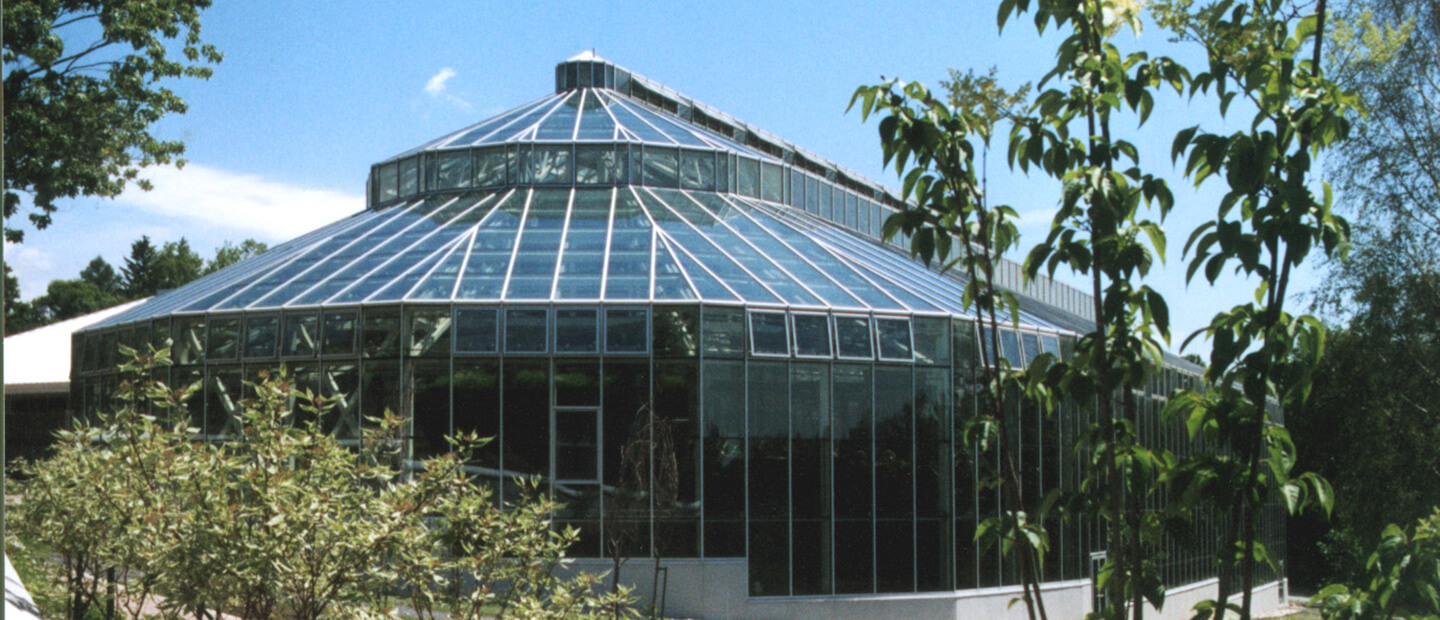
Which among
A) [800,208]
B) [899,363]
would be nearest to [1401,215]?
[899,363]

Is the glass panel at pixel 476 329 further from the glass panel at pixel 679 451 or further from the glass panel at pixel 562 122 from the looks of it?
the glass panel at pixel 562 122

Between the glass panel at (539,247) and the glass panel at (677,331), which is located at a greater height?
the glass panel at (539,247)

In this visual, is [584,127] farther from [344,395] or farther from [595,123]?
[344,395]

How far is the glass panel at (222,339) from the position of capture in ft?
66.1

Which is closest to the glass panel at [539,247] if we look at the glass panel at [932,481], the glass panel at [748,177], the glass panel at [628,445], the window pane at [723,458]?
the glass panel at [628,445]

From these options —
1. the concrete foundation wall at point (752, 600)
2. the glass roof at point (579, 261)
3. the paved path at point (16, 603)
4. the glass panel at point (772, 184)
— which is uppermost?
the glass panel at point (772, 184)

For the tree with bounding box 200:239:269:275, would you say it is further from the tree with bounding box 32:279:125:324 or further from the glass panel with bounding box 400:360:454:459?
the glass panel with bounding box 400:360:454:459

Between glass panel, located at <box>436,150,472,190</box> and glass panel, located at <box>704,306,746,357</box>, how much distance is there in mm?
10126

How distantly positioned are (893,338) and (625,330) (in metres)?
4.50

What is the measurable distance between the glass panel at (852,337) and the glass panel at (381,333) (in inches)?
281

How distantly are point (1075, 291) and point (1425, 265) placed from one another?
19699 mm

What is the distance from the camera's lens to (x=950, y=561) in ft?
64.5

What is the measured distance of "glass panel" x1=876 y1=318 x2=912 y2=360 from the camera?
19.8 m

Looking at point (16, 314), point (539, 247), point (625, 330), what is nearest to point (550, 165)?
point (539, 247)
